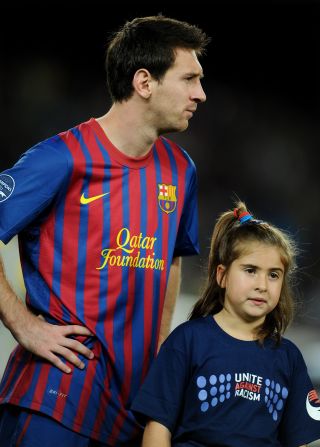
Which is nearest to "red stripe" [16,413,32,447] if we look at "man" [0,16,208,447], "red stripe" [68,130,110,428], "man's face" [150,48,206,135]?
"man" [0,16,208,447]

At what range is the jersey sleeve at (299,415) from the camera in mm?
2158

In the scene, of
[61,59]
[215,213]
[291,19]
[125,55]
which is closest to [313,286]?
[215,213]

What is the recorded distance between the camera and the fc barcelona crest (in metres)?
2.42

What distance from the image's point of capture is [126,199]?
2.36 metres

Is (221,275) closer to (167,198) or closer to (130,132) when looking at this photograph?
(167,198)

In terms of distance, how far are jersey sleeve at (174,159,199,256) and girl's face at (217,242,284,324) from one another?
37 centimetres

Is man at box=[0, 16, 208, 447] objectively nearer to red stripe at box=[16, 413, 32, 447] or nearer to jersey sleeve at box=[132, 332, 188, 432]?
red stripe at box=[16, 413, 32, 447]

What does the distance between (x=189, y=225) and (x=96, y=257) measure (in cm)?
42

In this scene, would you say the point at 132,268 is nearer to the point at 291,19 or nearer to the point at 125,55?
the point at 125,55

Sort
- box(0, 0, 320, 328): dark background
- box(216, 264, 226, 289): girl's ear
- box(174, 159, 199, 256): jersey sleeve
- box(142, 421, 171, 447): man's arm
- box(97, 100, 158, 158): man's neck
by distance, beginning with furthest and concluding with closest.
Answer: box(0, 0, 320, 328): dark background, box(174, 159, 199, 256): jersey sleeve, box(97, 100, 158, 158): man's neck, box(216, 264, 226, 289): girl's ear, box(142, 421, 171, 447): man's arm

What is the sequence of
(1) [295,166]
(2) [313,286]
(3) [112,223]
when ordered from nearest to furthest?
(3) [112,223] < (2) [313,286] < (1) [295,166]

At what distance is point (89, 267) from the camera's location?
228cm

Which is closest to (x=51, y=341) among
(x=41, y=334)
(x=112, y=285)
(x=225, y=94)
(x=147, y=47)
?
(x=41, y=334)

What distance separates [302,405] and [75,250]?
2.43 feet
